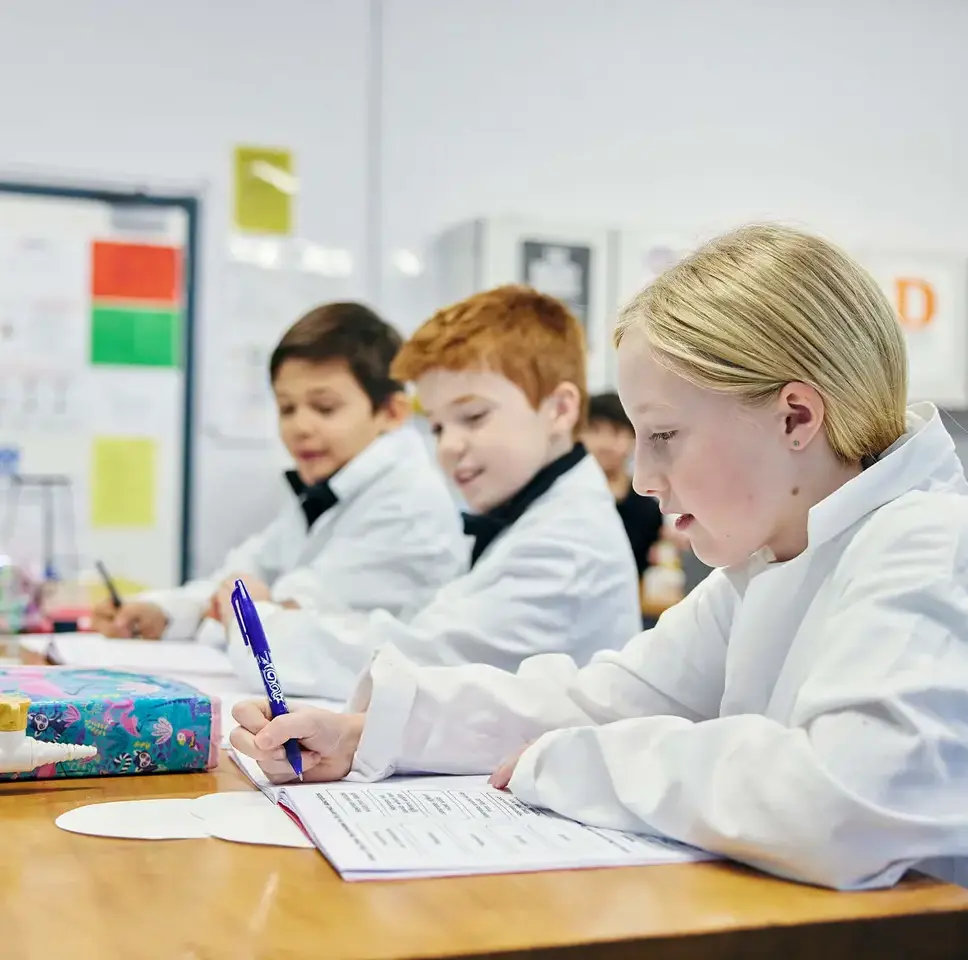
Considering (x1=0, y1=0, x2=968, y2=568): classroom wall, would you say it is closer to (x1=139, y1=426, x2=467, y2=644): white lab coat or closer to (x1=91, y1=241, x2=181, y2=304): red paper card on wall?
(x1=91, y1=241, x2=181, y2=304): red paper card on wall

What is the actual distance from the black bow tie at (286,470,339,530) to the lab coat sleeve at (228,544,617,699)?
0.51 metres

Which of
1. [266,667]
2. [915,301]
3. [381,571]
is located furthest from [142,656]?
[915,301]

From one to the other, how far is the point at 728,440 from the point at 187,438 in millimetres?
2543

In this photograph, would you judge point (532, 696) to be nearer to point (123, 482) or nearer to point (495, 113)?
point (123, 482)

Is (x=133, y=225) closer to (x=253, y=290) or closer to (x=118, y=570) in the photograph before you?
(x=253, y=290)

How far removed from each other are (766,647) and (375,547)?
999 millimetres

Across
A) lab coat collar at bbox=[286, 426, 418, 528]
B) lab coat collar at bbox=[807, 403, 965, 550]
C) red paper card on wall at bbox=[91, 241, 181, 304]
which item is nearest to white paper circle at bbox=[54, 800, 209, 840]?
lab coat collar at bbox=[807, 403, 965, 550]

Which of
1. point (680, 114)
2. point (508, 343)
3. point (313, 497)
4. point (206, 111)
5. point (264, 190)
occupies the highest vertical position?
point (680, 114)

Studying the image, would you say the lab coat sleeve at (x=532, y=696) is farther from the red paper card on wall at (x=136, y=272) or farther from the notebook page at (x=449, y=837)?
the red paper card on wall at (x=136, y=272)

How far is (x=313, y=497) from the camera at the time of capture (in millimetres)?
2035

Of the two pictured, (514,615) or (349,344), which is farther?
(349,344)

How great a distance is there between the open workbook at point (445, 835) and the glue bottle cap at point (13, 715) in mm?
198

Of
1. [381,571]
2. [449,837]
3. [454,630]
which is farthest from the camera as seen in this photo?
[381,571]

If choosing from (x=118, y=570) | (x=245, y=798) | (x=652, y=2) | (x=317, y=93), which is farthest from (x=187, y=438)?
(x=245, y=798)
